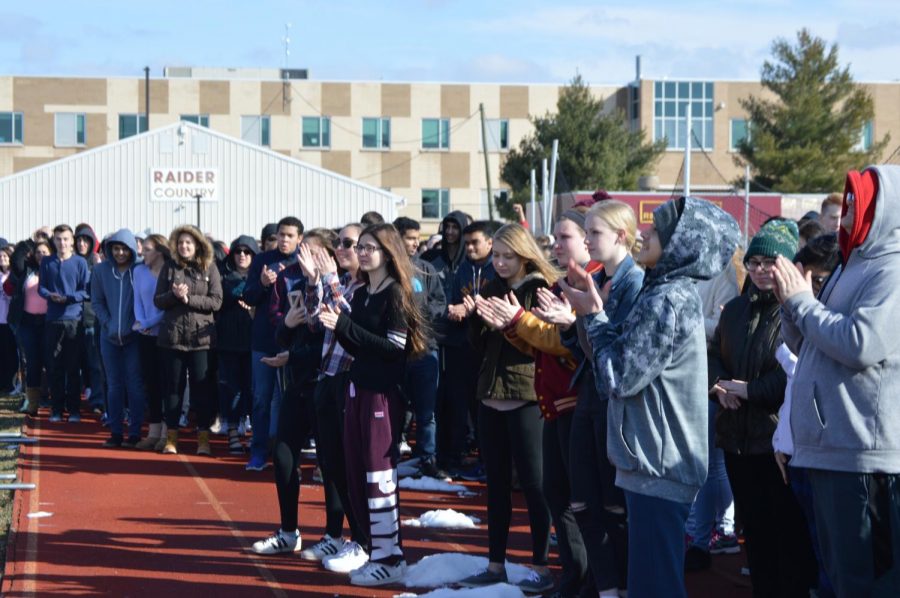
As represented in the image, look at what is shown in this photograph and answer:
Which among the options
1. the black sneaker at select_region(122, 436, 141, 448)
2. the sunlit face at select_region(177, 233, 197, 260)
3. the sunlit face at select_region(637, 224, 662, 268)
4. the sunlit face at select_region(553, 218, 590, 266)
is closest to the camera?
the sunlit face at select_region(637, 224, 662, 268)

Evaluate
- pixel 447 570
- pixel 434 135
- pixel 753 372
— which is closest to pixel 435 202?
pixel 434 135

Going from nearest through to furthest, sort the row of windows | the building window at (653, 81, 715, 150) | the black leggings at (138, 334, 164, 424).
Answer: the black leggings at (138, 334, 164, 424)
the row of windows
the building window at (653, 81, 715, 150)

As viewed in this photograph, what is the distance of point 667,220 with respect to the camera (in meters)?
4.97

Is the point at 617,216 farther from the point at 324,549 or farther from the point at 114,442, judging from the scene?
the point at 114,442

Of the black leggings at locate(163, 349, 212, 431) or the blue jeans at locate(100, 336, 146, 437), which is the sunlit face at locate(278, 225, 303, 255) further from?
the blue jeans at locate(100, 336, 146, 437)

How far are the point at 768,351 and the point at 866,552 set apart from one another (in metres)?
2.13

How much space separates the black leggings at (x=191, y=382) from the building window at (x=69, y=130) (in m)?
51.5

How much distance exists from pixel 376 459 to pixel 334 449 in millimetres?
566

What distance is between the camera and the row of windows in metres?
60.8

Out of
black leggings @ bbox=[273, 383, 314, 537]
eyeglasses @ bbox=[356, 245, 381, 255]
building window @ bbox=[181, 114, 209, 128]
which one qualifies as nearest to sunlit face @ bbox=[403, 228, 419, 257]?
black leggings @ bbox=[273, 383, 314, 537]

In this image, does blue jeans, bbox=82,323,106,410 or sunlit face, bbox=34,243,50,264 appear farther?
sunlit face, bbox=34,243,50,264

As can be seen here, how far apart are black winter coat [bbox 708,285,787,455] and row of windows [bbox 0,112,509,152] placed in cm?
5488

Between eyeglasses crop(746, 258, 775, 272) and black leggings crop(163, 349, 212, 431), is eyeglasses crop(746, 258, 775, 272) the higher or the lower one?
the higher one

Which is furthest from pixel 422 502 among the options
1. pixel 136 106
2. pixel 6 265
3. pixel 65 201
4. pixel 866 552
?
pixel 136 106
